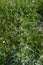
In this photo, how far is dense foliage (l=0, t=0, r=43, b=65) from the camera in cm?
467

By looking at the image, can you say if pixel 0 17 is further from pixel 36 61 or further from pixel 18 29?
pixel 36 61

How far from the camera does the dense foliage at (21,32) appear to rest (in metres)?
4.67

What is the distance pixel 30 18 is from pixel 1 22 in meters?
0.72

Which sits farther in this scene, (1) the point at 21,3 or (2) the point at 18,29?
(1) the point at 21,3

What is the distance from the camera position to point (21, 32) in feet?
16.5

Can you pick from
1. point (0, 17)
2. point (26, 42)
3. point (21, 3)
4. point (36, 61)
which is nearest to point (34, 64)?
point (36, 61)

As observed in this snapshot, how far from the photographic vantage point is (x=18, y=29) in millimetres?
5109

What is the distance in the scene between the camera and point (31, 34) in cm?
505

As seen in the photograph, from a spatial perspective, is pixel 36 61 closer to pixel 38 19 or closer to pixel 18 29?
pixel 18 29

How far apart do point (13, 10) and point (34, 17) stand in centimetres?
48

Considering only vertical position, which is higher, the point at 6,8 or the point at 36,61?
the point at 6,8

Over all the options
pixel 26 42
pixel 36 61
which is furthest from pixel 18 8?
pixel 36 61

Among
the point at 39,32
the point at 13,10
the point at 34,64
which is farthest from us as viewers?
the point at 13,10

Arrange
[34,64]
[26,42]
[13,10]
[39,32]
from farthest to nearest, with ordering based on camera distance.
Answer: [13,10] < [39,32] < [26,42] < [34,64]
